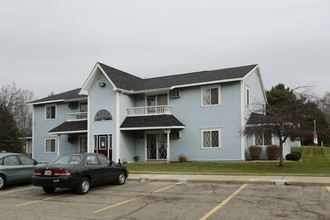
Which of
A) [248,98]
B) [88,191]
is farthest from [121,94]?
[88,191]

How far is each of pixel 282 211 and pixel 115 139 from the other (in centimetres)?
1961

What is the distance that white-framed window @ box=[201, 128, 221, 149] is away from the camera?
24.9 meters

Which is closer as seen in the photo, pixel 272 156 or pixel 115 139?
pixel 272 156

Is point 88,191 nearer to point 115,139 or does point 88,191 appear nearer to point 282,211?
point 282,211

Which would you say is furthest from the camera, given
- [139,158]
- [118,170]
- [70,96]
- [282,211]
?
[70,96]

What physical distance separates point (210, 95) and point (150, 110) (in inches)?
200

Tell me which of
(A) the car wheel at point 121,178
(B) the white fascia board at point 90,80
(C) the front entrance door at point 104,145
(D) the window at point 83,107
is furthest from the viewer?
(D) the window at point 83,107

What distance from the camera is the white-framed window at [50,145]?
3231 centimetres

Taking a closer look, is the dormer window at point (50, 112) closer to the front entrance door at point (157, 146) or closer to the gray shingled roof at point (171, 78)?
the gray shingled roof at point (171, 78)

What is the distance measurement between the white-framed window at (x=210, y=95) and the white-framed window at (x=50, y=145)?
50.4ft

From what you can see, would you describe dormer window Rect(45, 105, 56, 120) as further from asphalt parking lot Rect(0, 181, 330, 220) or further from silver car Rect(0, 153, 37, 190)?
asphalt parking lot Rect(0, 181, 330, 220)

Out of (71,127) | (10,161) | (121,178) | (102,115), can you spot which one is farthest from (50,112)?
(121,178)

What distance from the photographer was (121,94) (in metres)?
27.2

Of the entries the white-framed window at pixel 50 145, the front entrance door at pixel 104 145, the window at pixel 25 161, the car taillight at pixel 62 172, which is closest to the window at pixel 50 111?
the white-framed window at pixel 50 145
